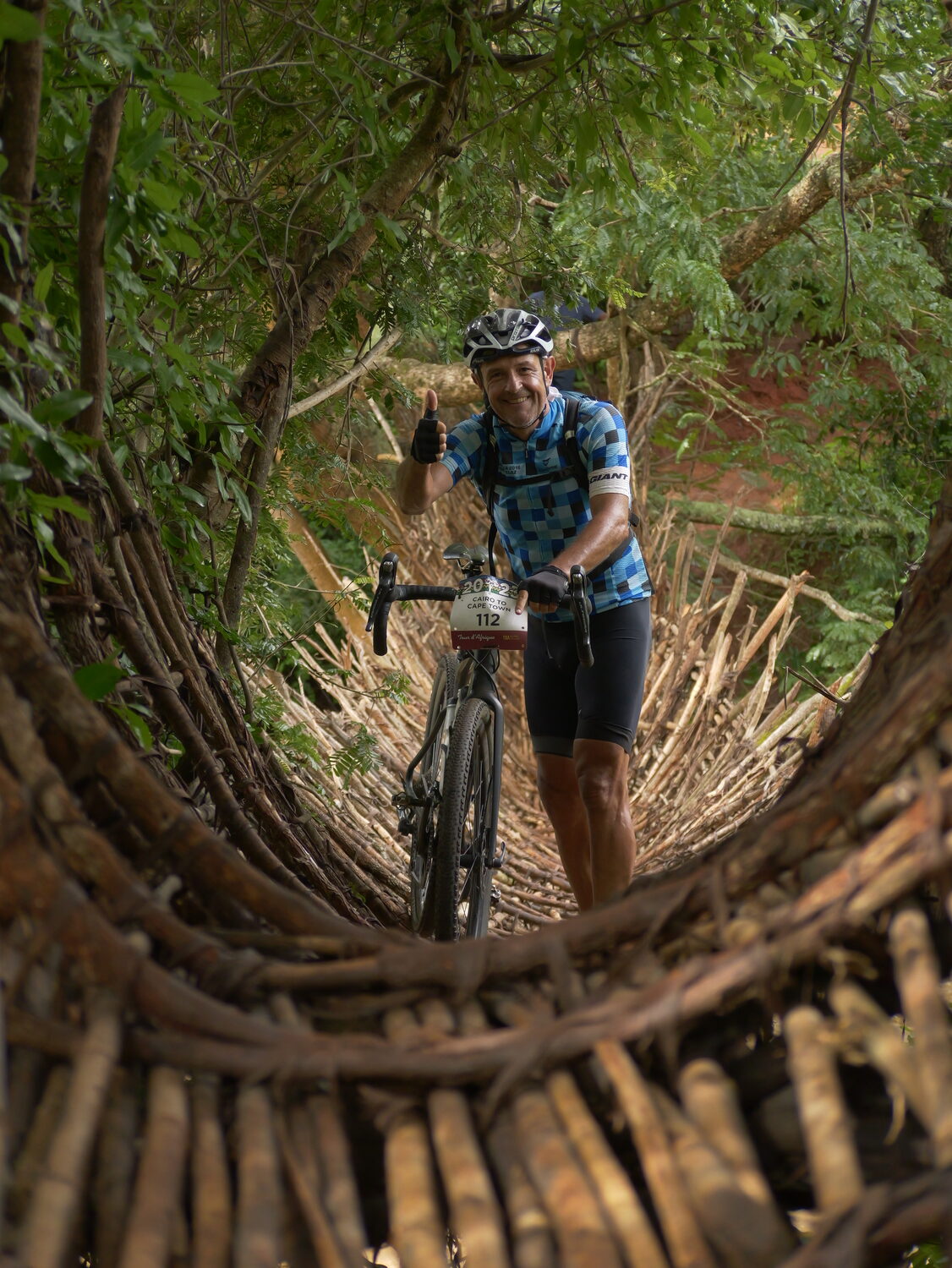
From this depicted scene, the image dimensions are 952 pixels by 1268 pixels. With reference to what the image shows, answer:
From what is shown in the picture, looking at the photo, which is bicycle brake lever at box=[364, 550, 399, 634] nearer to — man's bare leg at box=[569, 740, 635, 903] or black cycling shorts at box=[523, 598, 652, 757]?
black cycling shorts at box=[523, 598, 652, 757]

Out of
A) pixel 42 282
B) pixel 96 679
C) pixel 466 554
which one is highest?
pixel 466 554

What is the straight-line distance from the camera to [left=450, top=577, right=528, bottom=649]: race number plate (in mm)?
1772

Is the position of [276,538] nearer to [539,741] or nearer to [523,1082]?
[539,741]

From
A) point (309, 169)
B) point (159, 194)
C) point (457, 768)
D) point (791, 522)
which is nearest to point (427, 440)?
point (457, 768)

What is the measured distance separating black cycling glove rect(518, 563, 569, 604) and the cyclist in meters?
0.23

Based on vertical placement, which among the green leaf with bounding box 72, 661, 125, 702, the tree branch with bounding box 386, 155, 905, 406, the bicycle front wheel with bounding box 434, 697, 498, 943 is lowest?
the green leaf with bounding box 72, 661, 125, 702

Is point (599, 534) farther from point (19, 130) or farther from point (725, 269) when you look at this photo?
point (725, 269)

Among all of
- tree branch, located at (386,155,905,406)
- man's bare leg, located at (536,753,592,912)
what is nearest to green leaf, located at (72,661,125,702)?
man's bare leg, located at (536,753,592,912)

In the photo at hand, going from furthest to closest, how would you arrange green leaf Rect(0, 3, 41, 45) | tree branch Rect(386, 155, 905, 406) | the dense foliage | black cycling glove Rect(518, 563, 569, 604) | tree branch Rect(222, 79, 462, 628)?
tree branch Rect(386, 155, 905, 406), tree branch Rect(222, 79, 462, 628), black cycling glove Rect(518, 563, 569, 604), the dense foliage, green leaf Rect(0, 3, 41, 45)

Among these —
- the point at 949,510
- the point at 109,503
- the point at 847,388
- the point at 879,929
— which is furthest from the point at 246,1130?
the point at 847,388

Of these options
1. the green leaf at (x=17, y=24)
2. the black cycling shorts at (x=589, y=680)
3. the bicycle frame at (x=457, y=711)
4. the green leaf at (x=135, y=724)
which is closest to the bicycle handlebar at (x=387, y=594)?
the bicycle frame at (x=457, y=711)

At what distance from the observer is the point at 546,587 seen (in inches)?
59.4

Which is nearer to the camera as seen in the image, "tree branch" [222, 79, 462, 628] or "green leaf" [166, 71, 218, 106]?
"green leaf" [166, 71, 218, 106]

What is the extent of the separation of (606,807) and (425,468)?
0.65m
